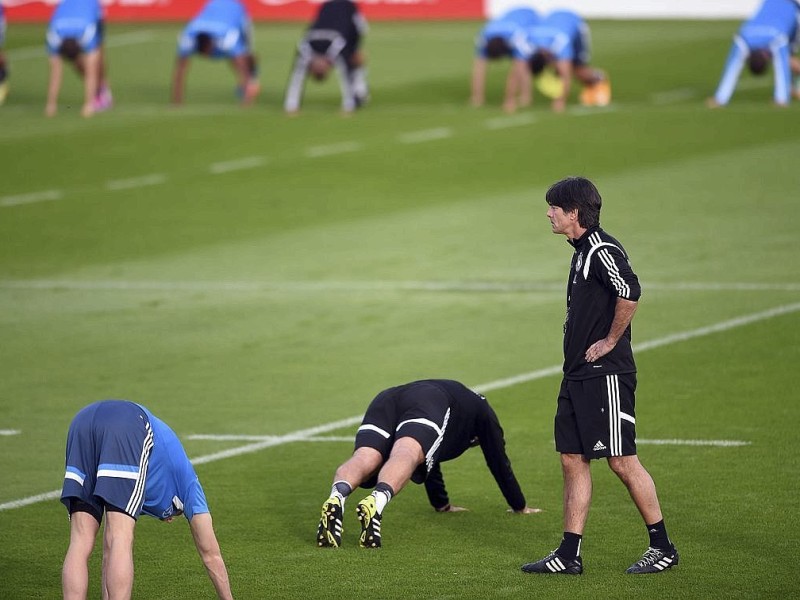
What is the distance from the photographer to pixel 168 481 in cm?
804

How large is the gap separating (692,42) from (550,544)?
1096 inches

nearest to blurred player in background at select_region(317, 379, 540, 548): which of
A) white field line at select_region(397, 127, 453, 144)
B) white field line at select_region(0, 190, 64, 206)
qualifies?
white field line at select_region(0, 190, 64, 206)

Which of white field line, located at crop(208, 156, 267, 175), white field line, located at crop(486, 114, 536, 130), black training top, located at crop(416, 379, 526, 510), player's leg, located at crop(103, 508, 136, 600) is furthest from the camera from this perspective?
white field line, located at crop(486, 114, 536, 130)

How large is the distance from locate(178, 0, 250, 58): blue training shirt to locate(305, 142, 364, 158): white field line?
4004mm

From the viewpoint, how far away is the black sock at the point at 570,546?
29.6 feet

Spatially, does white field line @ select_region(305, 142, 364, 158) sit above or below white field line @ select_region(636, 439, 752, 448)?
below

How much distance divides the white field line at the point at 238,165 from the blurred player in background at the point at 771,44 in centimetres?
794

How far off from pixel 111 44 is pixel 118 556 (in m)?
32.2

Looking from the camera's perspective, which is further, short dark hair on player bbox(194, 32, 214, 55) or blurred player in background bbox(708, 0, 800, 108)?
short dark hair on player bbox(194, 32, 214, 55)

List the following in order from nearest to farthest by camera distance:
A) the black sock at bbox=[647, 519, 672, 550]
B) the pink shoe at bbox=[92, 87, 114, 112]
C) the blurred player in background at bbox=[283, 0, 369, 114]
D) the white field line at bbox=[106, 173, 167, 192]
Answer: the black sock at bbox=[647, 519, 672, 550]
the white field line at bbox=[106, 173, 167, 192]
the blurred player in background at bbox=[283, 0, 369, 114]
the pink shoe at bbox=[92, 87, 114, 112]

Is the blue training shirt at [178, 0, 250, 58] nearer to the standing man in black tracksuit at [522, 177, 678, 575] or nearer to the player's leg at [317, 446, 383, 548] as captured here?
the player's leg at [317, 446, 383, 548]

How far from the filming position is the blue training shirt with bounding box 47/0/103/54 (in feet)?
94.6

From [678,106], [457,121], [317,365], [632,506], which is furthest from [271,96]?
[632,506]

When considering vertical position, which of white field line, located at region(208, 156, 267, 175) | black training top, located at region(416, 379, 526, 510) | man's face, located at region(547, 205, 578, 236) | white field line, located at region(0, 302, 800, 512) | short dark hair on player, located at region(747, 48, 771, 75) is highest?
man's face, located at region(547, 205, 578, 236)
